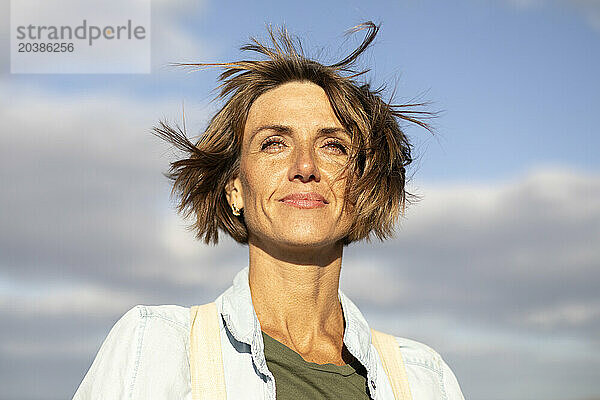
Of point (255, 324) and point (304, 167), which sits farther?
point (304, 167)

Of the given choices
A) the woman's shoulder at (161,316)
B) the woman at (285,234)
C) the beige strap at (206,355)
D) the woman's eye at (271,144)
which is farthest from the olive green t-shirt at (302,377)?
the woman's eye at (271,144)

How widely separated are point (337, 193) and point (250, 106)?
2.39 ft

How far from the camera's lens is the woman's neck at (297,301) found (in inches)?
149

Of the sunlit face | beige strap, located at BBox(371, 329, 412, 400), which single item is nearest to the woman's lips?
the sunlit face

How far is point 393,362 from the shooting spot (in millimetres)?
4062

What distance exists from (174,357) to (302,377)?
65cm

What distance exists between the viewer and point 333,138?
153 inches

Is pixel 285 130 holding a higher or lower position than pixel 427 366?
higher

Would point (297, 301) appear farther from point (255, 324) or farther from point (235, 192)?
point (235, 192)

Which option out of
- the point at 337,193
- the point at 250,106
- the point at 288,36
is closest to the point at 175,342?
the point at 337,193

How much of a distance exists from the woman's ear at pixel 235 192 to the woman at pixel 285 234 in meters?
0.01

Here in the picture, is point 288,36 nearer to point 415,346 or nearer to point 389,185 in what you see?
point 389,185

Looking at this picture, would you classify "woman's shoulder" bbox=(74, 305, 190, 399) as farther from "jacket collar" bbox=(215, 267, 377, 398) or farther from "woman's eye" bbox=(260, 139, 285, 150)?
"woman's eye" bbox=(260, 139, 285, 150)

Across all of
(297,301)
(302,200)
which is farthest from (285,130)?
(297,301)
